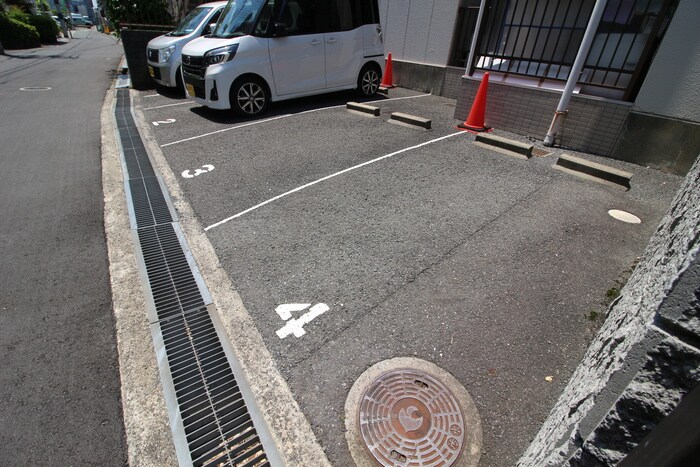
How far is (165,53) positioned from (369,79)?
5.25 metres

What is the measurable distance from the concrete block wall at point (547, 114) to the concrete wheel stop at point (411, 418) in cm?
509

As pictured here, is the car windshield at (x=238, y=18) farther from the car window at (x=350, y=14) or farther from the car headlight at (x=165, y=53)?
the car headlight at (x=165, y=53)

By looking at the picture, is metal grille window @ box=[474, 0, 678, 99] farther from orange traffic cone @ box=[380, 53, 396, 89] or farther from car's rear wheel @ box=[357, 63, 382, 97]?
orange traffic cone @ box=[380, 53, 396, 89]

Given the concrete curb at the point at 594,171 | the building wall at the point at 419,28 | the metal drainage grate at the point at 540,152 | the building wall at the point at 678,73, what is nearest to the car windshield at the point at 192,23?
the building wall at the point at 419,28

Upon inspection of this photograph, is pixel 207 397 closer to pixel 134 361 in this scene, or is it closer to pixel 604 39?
pixel 134 361

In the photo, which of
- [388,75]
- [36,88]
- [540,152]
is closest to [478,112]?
[540,152]

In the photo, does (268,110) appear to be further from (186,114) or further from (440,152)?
(440,152)

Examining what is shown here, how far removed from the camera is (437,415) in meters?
1.93

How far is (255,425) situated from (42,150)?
21.5 feet

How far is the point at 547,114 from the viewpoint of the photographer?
571cm

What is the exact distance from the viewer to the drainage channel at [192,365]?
72.8 inches

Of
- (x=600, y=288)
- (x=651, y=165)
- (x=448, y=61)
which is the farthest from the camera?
(x=448, y=61)

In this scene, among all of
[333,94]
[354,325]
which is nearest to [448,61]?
[333,94]

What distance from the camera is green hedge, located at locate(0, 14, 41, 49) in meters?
21.4
